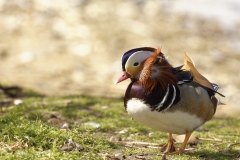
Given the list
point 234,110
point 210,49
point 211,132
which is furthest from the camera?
point 210,49

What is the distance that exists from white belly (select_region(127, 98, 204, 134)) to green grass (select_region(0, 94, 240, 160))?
0.27m

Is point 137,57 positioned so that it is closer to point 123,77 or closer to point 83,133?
point 123,77

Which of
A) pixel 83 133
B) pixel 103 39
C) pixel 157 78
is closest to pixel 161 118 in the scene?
pixel 157 78

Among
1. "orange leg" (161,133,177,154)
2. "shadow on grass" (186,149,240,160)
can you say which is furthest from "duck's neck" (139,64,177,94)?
"shadow on grass" (186,149,240,160)

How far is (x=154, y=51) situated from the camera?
437 centimetres

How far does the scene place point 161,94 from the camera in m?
4.22

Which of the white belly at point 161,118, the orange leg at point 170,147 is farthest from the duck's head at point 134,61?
the orange leg at point 170,147

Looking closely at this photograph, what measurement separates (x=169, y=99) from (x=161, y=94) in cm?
8

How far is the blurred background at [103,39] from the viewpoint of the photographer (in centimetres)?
1012

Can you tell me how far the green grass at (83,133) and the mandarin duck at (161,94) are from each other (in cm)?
33

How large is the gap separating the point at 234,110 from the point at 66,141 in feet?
16.8

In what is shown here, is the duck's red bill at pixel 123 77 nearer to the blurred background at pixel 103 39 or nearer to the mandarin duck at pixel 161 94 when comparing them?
the mandarin duck at pixel 161 94

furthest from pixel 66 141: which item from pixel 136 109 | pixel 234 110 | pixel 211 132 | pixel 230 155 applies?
pixel 234 110

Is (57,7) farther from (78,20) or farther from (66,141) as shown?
(66,141)
